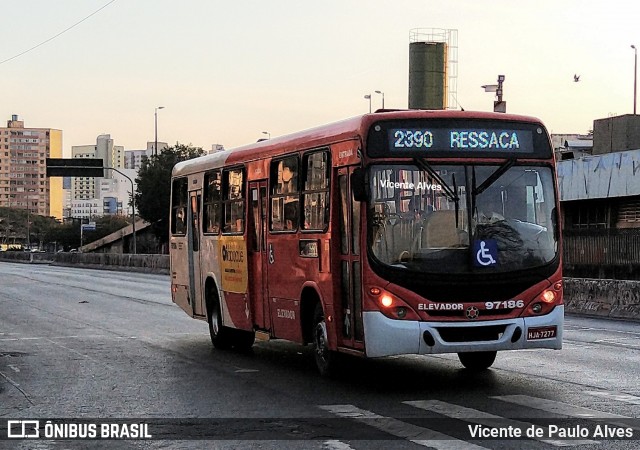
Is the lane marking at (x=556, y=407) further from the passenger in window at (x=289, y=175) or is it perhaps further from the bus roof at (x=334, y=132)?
the passenger in window at (x=289, y=175)

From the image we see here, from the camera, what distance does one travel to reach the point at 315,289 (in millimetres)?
13008

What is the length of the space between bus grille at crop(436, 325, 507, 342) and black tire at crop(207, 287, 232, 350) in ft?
19.4

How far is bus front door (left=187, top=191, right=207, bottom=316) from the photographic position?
18.0m

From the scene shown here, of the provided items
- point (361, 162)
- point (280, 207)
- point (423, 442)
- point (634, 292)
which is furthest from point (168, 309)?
point (423, 442)

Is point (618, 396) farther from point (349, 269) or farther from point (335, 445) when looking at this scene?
point (335, 445)

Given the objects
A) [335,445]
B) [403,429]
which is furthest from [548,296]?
[335,445]

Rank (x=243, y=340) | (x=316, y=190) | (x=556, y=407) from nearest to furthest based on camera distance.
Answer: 1. (x=556, y=407)
2. (x=316, y=190)
3. (x=243, y=340)

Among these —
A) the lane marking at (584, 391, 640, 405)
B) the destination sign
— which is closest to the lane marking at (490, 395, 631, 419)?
the lane marking at (584, 391, 640, 405)

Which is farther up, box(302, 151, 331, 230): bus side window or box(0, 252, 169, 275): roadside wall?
box(302, 151, 331, 230): bus side window

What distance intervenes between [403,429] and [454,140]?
3842mm

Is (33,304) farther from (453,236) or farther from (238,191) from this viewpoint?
(453,236)

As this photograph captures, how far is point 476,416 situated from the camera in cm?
995

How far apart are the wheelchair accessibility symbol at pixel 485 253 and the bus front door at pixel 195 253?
274 inches

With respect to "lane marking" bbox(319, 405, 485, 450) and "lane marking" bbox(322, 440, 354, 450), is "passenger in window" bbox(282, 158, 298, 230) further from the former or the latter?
"lane marking" bbox(322, 440, 354, 450)
